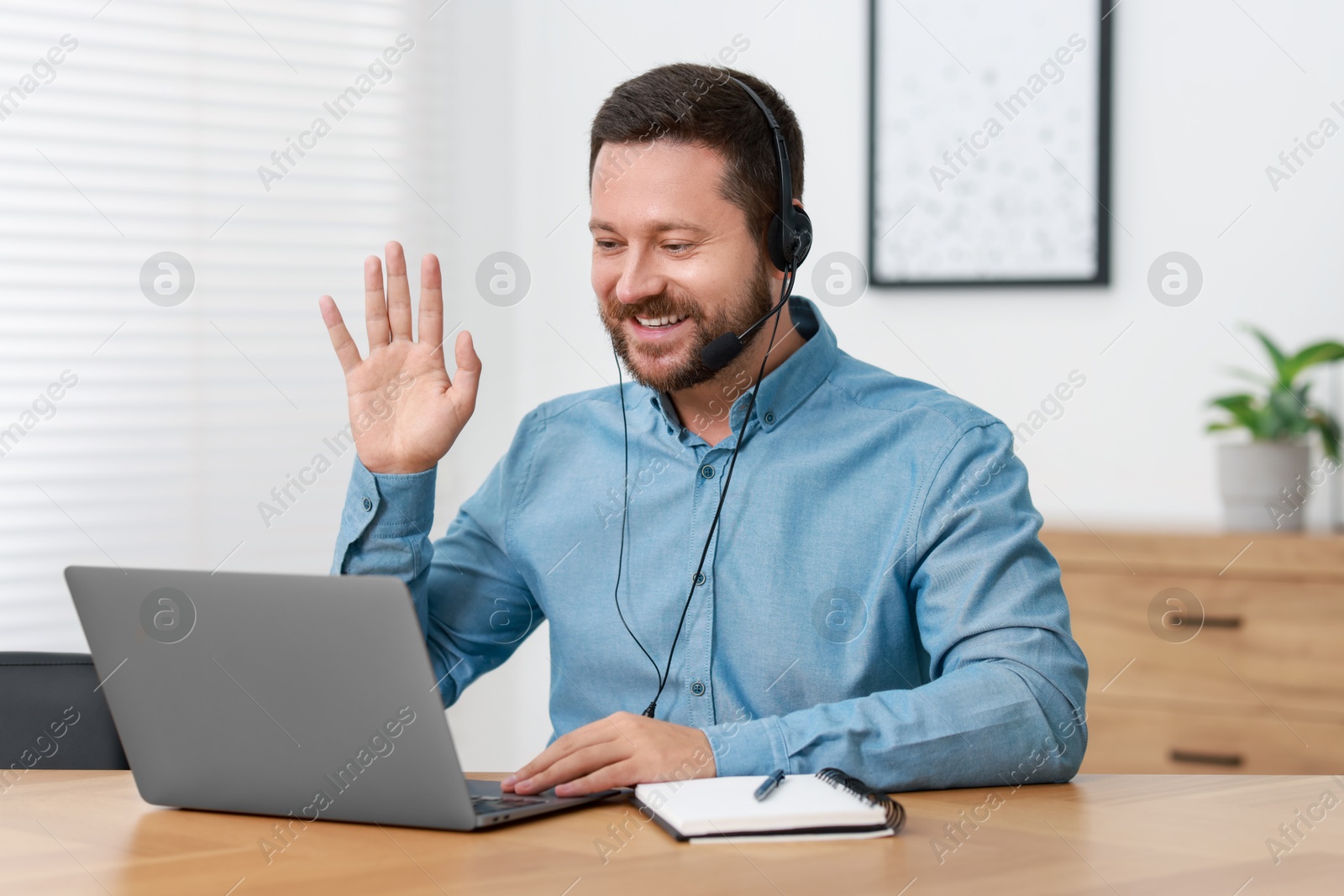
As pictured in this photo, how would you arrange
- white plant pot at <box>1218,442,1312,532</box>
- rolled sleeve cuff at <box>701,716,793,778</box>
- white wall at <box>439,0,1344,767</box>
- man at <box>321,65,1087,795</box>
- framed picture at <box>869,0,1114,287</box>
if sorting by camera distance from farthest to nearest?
framed picture at <box>869,0,1114,287</box>
white wall at <box>439,0,1344,767</box>
white plant pot at <box>1218,442,1312,532</box>
man at <box>321,65,1087,795</box>
rolled sleeve cuff at <box>701,716,793,778</box>

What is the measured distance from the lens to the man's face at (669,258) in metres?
1.48

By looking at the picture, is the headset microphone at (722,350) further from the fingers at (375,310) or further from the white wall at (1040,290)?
the white wall at (1040,290)

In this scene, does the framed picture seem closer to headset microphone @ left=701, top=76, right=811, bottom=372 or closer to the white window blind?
the white window blind

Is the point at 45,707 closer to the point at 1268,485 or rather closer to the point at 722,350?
the point at 722,350

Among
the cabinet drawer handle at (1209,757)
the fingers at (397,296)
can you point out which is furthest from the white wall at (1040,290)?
the fingers at (397,296)

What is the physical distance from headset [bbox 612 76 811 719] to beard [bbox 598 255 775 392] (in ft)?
0.05

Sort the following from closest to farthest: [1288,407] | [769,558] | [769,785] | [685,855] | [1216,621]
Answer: [685,855] < [769,785] < [769,558] < [1216,621] < [1288,407]

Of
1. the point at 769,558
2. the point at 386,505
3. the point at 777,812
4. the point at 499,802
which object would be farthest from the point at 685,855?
the point at 386,505

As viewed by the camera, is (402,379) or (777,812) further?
(402,379)

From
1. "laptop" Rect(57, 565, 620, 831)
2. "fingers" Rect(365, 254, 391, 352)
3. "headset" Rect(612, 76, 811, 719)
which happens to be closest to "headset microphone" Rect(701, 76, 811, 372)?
"headset" Rect(612, 76, 811, 719)

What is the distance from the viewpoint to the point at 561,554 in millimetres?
1560

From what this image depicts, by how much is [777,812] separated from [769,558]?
1.74 feet

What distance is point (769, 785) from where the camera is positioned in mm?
1006

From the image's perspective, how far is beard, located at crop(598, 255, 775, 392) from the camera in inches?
59.4
